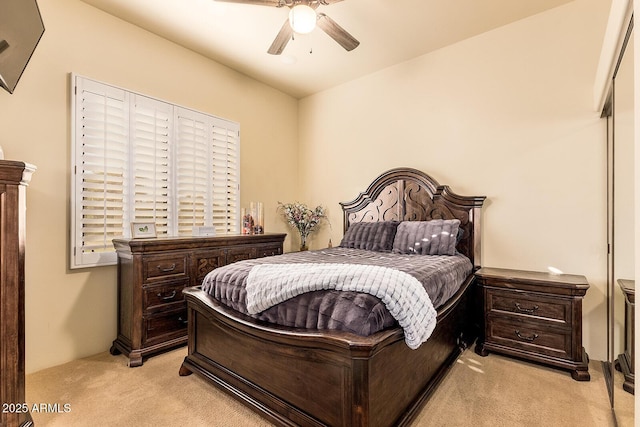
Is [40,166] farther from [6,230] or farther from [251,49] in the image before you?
[251,49]

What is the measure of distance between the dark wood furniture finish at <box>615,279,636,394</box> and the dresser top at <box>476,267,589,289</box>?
2.63 ft

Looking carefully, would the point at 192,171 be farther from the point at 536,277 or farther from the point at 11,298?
the point at 536,277

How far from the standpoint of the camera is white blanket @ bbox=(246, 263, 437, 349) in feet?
4.94

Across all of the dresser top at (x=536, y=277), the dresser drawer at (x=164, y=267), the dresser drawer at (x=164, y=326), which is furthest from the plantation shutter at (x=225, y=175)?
the dresser top at (x=536, y=277)

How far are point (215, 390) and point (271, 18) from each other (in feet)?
10.3

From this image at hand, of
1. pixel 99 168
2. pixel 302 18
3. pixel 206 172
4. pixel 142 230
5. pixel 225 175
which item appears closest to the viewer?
pixel 302 18

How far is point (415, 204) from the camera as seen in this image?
3543 millimetres

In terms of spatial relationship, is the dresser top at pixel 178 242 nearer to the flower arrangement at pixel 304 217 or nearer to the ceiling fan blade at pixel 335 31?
the flower arrangement at pixel 304 217

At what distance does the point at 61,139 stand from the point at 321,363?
273 centimetres

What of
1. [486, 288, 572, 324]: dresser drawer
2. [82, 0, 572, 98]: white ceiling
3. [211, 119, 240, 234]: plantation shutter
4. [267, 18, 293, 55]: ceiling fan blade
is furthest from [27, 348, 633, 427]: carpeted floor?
[82, 0, 572, 98]: white ceiling

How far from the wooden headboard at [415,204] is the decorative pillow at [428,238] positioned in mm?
200

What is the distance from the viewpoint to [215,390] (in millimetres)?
2107

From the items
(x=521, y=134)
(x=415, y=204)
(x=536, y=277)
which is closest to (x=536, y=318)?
(x=536, y=277)

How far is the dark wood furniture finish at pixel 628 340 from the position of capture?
1.36 metres
